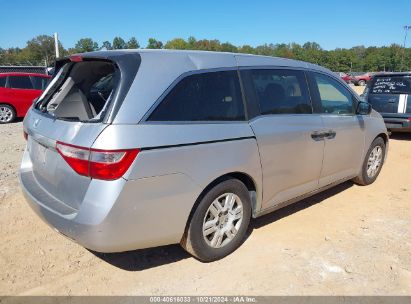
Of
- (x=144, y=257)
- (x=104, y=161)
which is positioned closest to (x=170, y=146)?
(x=104, y=161)

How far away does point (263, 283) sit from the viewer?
3.24 metres

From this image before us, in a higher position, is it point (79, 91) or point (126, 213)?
point (79, 91)

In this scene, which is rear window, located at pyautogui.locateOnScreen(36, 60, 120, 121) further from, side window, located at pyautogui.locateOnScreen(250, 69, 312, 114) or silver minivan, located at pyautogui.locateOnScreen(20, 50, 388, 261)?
side window, located at pyautogui.locateOnScreen(250, 69, 312, 114)

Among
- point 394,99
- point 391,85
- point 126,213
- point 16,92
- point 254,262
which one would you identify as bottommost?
point 254,262

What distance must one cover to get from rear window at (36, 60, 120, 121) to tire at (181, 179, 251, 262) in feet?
3.90

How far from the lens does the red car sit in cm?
1212

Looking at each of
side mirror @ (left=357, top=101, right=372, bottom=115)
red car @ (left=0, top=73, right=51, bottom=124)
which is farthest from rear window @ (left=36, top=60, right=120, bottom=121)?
red car @ (left=0, top=73, right=51, bottom=124)

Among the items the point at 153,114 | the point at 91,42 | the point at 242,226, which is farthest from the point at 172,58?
the point at 91,42

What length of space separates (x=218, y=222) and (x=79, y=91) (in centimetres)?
174

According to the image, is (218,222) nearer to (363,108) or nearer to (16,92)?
(363,108)

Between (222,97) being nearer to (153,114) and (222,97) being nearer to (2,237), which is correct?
(153,114)

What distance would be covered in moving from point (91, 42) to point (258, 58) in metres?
95.0

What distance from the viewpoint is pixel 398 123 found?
9148 millimetres

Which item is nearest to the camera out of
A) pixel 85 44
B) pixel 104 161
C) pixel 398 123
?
pixel 104 161
